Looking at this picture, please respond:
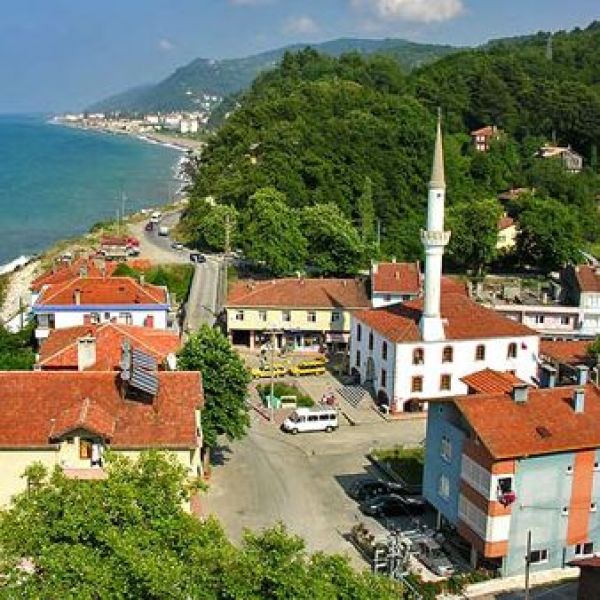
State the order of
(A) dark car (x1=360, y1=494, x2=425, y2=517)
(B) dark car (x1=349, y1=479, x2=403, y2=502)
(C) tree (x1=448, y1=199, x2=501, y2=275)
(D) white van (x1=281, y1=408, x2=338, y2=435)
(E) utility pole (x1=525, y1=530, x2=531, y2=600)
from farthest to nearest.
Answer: (C) tree (x1=448, y1=199, x2=501, y2=275) → (D) white van (x1=281, y1=408, x2=338, y2=435) → (B) dark car (x1=349, y1=479, x2=403, y2=502) → (A) dark car (x1=360, y1=494, x2=425, y2=517) → (E) utility pole (x1=525, y1=530, x2=531, y2=600)

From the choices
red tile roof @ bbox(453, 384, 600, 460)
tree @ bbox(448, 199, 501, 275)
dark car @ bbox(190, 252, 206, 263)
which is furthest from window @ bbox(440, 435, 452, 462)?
dark car @ bbox(190, 252, 206, 263)

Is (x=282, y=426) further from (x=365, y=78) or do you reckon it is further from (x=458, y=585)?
(x=365, y=78)

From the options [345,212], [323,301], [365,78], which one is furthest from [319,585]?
[365,78]

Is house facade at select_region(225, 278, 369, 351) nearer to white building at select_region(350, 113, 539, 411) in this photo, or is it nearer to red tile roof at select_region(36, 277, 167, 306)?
red tile roof at select_region(36, 277, 167, 306)

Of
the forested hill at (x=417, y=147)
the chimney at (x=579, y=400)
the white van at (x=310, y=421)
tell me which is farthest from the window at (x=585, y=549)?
the forested hill at (x=417, y=147)

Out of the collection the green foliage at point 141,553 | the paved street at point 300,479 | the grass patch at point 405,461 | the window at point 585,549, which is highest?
the green foliage at point 141,553

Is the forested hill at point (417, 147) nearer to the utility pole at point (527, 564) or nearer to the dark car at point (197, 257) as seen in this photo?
the dark car at point (197, 257)
